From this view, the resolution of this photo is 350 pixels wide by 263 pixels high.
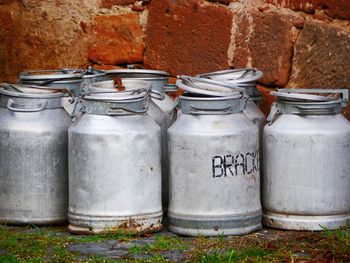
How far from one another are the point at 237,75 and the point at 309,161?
1.89 ft

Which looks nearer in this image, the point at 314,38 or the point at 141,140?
the point at 141,140

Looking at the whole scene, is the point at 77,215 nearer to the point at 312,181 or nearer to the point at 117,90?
the point at 117,90

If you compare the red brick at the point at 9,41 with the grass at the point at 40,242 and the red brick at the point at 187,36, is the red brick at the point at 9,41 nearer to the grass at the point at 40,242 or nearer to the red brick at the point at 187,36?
the red brick at the point at 187,36

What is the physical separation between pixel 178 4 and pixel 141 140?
111cm

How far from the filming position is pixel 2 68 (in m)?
5.52

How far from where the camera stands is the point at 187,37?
4918mm

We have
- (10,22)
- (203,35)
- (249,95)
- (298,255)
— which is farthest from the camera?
(10,22)

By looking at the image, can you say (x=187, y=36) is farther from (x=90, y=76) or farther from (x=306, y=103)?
(x=306, y=103)

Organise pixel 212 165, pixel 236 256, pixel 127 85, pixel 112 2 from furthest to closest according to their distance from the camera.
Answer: pixel 112 2 < pixel 127 85 < pixel 212 165 < pixel 236 256

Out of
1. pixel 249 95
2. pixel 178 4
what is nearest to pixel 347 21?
→ pixel 249 95

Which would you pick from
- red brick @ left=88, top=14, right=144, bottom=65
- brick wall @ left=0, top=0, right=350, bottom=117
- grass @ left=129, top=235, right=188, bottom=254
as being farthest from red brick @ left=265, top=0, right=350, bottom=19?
grass @ left=129, top=235, right=188, bottom=254

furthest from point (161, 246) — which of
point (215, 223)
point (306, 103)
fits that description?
point (306, 103)

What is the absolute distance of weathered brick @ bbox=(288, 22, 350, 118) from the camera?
4.48m

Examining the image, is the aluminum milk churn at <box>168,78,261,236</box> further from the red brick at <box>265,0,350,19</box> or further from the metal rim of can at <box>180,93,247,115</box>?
the red brick at <box>265,0,350,19</box>
